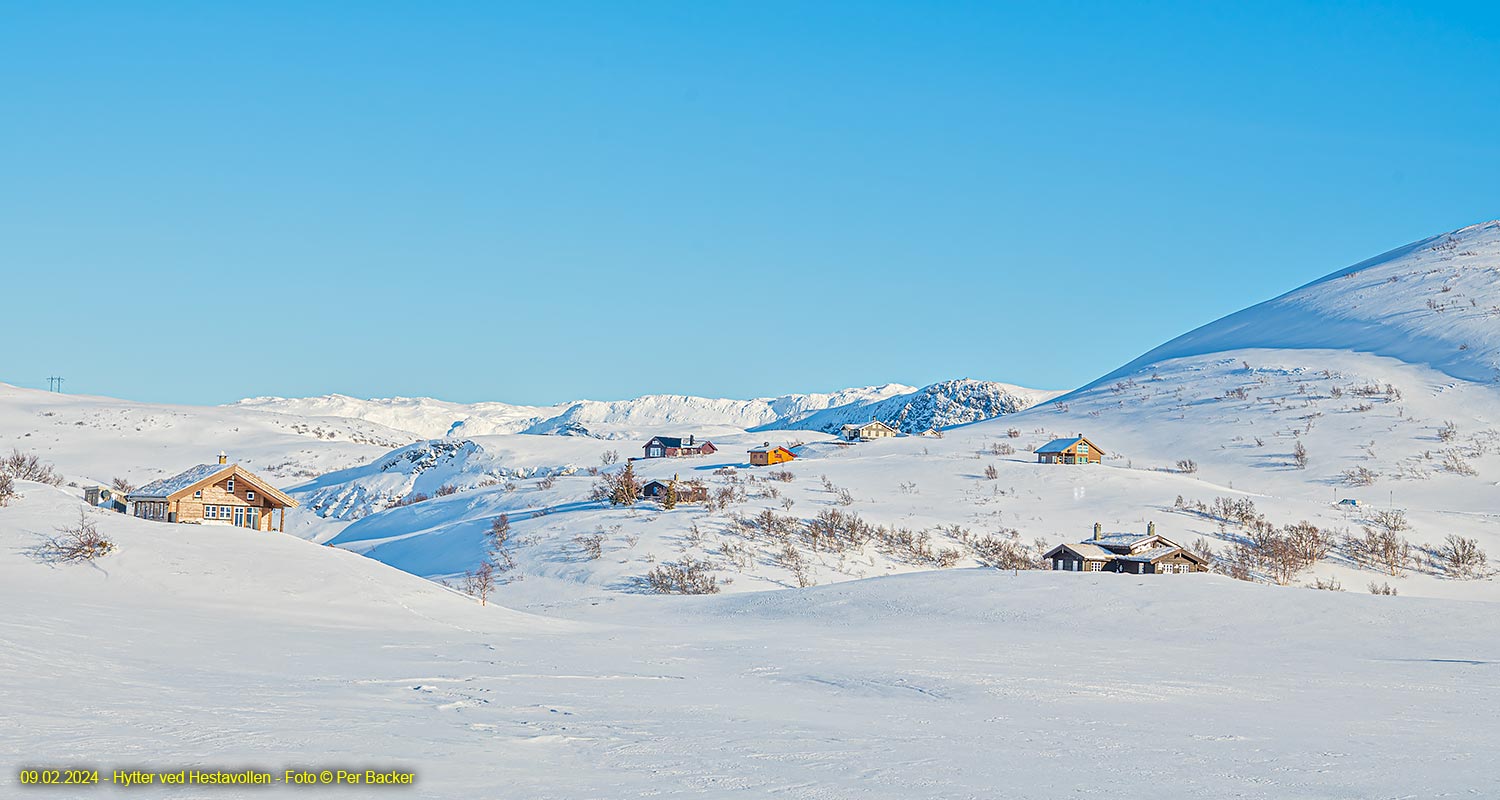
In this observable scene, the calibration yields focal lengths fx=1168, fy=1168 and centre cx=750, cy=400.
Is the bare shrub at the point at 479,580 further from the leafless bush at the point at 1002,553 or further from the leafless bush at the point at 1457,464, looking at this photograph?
the leafless bush at the point at 1457,464

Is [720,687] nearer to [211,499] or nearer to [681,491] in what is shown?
[211,499]

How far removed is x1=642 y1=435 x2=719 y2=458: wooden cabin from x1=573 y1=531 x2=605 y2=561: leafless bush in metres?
39.8

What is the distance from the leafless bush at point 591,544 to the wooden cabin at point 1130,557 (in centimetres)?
1820

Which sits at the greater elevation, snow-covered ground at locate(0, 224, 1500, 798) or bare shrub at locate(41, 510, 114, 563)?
bare shrub at locate(41, 510, 114, 563)

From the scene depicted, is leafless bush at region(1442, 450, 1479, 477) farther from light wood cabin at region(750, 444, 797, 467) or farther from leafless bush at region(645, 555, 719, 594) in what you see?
leafless bush at region(645, 555, 719, 594)

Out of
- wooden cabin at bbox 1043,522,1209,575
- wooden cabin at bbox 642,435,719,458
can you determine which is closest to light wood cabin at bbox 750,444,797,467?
wooden cabin at bbox 642,435,719,458

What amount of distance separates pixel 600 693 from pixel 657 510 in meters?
40.3

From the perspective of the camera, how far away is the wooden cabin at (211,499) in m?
43.6

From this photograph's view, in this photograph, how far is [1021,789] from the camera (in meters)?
9.95

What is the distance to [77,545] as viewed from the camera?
1008 inches

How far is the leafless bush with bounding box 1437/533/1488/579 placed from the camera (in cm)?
4916

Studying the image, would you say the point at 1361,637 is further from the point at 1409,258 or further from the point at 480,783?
the point at 1409,258

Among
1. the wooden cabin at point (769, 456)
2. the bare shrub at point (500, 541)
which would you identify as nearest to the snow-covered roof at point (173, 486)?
the bare shrub at point (500, 541)

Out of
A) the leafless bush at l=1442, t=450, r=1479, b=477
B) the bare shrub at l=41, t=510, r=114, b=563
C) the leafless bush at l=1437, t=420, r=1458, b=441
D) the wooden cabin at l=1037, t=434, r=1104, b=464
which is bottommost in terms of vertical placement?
the bare shrub at l=41, t=510, r=114, b=563
